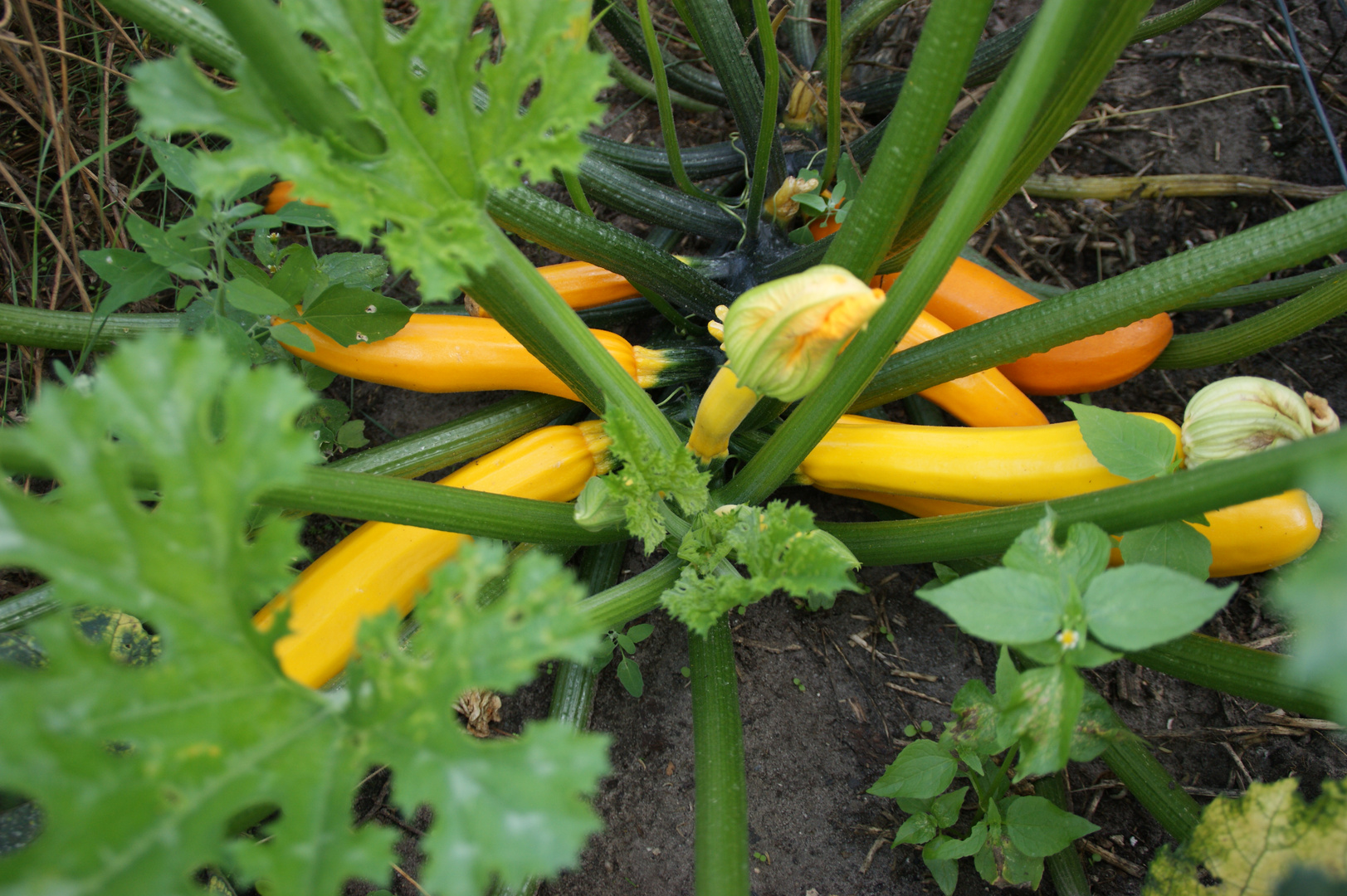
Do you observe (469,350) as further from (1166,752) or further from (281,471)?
(1166,752)

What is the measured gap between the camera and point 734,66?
1.88 metres

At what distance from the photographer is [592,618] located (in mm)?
1418

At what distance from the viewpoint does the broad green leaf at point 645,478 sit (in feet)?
4.30

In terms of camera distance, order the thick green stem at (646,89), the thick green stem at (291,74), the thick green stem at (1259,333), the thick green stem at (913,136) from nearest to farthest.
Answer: the thick green stem at (291,74) → the thick green stem at (913,136) → the thick green stem at (1259,333) → the thick green stem at (646,89)

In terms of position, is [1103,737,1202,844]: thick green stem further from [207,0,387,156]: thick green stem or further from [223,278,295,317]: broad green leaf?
[223,278,295,317]: broad green leaf

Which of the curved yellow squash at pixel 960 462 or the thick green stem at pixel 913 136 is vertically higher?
the thick green stem at pixel 913 136

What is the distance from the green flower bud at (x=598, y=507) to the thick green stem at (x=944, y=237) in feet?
1.07

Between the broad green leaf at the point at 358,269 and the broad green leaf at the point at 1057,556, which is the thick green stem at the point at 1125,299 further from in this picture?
the broad green leaf at the point at 358,269

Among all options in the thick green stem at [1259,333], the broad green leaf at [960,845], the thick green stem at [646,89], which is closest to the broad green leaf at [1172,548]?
the broad green leaf at [960,845]

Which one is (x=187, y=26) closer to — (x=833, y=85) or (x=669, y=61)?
(x=833, y=85)

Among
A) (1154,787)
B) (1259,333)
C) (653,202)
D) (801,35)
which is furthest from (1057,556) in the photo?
(801,35)

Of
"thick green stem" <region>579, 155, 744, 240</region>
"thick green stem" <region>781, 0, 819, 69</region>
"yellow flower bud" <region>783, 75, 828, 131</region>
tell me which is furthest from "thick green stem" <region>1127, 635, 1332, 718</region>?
"thick green stem" <region>781, 0, 819, 69</region>

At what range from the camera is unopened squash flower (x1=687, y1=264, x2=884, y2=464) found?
1122 mm

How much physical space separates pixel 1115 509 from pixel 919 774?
67 cm
